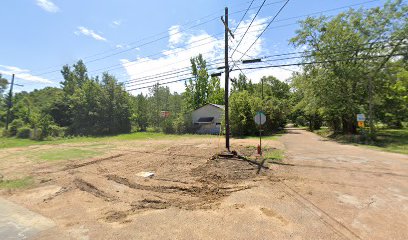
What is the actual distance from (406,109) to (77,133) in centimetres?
4752

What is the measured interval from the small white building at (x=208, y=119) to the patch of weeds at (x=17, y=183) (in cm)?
2764

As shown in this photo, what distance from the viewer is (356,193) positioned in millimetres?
7070

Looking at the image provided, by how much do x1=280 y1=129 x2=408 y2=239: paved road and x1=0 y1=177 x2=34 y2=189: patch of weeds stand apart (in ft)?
33.0

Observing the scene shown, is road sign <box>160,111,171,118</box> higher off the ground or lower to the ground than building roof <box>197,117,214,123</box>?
higher

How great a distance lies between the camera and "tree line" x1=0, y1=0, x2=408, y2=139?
909 inches

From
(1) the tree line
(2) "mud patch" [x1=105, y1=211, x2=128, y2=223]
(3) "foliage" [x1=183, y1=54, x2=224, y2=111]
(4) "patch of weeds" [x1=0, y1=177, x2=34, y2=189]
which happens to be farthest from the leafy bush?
(2) "mud patch" [x1=105, y1=211, x2=128, y2=223]

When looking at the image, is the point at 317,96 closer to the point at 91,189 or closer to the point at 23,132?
the point at 91,189

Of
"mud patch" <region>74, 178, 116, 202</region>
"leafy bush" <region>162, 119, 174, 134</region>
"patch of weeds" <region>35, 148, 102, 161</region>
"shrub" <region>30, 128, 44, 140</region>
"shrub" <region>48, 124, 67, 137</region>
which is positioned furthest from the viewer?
"leafy bush" <region>162, 119, 174, 134</region>

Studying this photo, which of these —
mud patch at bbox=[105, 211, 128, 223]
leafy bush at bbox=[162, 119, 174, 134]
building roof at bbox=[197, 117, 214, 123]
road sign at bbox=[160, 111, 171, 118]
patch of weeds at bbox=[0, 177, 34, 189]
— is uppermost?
road sign at bbox=[160, 111, 171, 118]

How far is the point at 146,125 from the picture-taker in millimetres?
46344

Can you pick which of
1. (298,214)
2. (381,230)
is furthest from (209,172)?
(381,230)

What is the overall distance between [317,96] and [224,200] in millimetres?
23851

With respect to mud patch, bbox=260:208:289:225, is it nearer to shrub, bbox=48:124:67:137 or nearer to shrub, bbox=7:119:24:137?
shrub, bbox=48:124:67:137

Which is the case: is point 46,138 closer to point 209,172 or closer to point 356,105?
point 209,172
